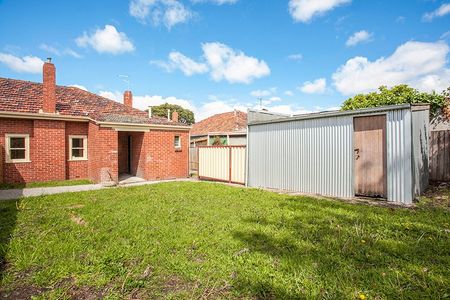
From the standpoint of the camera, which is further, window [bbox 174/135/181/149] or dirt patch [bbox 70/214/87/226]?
window [bbox 174/135/181/149]

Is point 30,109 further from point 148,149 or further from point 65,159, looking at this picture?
point 148,149

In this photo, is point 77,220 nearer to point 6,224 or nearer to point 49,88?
point 6,224

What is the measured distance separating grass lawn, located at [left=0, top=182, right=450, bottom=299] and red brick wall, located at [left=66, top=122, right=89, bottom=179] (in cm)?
685

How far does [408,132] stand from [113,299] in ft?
26.0

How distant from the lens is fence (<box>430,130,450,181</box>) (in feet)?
33.6

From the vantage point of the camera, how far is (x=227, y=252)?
Result: 156 inches

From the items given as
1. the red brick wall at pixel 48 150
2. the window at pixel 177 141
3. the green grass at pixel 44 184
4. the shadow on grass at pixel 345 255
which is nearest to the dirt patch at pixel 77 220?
the shadow on grass at pixel 345 255

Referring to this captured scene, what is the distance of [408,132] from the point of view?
7.02m

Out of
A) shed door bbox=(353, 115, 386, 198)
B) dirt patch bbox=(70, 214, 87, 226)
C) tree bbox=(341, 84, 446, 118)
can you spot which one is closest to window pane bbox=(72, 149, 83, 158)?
dirt patch bbox=(70, 214, 87, 226)

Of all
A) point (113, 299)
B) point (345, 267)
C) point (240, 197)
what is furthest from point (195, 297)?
point (240, 197)

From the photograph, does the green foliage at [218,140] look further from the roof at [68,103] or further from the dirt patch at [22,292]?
the dirt patch at [22,292]

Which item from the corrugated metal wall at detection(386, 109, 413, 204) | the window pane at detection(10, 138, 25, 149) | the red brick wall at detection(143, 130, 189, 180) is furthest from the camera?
the red brick wall at detection(143, 130, 189, 180)

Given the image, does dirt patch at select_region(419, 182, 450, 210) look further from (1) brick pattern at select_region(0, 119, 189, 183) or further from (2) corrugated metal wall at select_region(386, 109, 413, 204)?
(1) brick pattern at select_region(0, 119, 189, 183)

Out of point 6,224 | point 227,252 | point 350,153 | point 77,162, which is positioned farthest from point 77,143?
point 350,153
